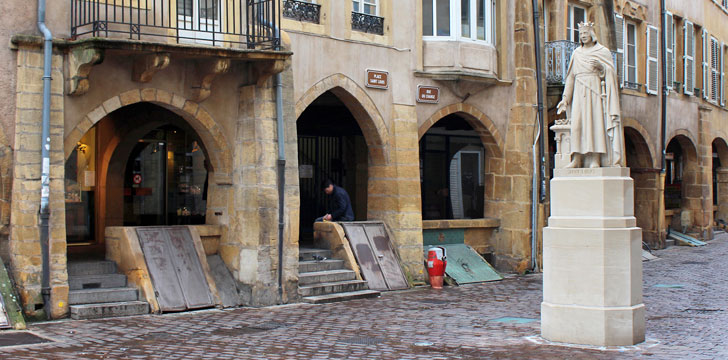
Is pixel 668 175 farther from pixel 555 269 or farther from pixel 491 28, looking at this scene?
pixel 555 269

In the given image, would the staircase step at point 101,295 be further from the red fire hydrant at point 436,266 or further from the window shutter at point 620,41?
the window shutter at point 620,41

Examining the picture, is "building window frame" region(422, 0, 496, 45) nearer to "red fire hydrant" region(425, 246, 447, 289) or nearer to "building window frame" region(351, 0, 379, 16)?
"building window frame" region(351, 0, 379, 16)

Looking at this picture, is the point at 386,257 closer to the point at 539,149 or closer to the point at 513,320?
the point at 513,320

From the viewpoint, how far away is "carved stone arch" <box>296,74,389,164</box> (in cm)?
1485

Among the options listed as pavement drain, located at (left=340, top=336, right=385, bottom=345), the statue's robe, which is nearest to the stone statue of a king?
the statue's robe

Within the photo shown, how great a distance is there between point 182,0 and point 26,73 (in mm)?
Result: 2735

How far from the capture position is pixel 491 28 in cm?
1797

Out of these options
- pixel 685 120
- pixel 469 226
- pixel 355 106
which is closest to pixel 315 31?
pixel 355 106

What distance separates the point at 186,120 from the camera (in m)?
13.7

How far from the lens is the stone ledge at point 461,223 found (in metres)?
17.2

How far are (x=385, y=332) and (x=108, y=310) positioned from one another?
3563 millimetres

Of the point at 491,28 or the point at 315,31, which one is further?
the point at 491,28

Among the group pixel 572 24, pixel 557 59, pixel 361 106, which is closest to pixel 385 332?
pixel 361 106

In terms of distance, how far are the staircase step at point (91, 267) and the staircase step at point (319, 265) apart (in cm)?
300
